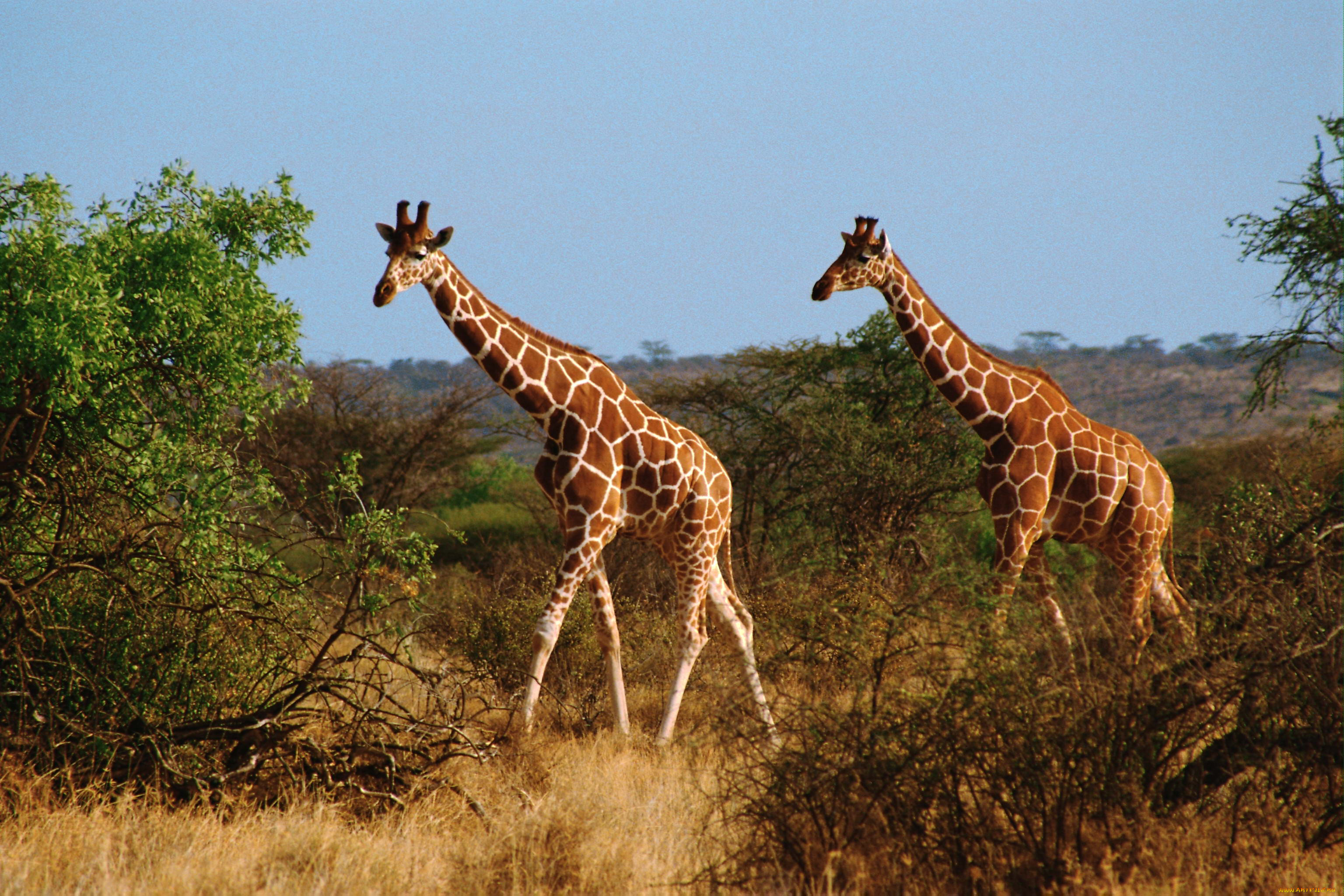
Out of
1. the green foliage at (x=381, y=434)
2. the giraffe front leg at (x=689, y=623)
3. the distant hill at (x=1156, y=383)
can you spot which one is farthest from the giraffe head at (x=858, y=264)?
the distant hill at (x=1156, y=383)

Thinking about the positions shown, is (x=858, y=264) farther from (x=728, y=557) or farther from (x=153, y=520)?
(x=153, y=520)

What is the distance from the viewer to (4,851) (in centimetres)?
454

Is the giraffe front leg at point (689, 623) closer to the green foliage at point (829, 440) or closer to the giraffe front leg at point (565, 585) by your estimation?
the giraffe front leg at point (565, 585)

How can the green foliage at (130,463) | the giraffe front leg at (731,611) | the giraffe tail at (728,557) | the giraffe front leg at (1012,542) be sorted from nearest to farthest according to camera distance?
the green foliage at (130,463) → the giraffe front leg at (1012,542) → the giraffe front leg at (731,611) → the giraffe tail at (728,557)

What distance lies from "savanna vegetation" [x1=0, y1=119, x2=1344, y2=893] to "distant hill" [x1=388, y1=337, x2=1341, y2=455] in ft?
92.2

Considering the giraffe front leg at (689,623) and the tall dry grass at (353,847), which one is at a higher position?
the giraffe front leg at (689,623)

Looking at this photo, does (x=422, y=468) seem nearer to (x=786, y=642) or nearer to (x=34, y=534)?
(x=786, y=642)

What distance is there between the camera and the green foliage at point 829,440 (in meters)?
11.4

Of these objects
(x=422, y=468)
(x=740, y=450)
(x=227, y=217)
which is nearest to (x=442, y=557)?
(x=422, y=468)

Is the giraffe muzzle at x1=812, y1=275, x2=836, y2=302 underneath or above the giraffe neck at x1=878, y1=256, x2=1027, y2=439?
above

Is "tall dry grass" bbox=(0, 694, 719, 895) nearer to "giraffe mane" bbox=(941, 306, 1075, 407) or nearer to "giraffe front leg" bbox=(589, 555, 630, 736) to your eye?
"giraffe front leg" bbox=(589, 555, 630, 736)

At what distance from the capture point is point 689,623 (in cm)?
730

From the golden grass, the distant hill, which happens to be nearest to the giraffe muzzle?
the golden grass

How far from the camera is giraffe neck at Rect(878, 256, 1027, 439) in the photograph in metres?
7.35
